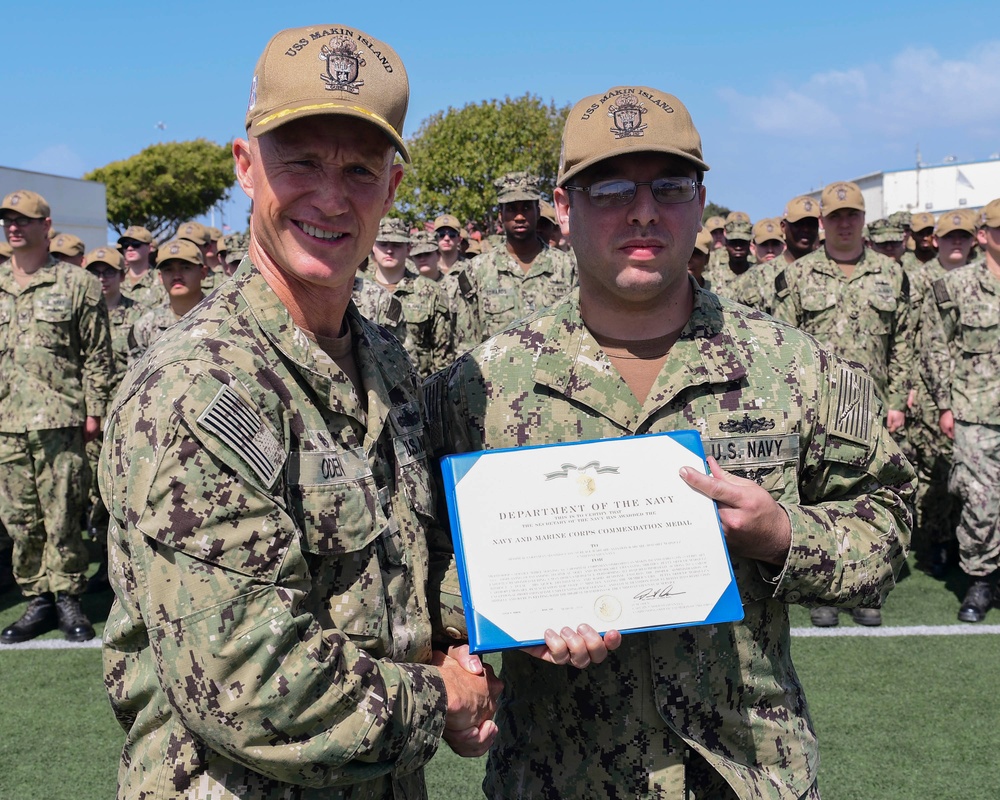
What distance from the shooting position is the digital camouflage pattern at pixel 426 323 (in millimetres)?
9445

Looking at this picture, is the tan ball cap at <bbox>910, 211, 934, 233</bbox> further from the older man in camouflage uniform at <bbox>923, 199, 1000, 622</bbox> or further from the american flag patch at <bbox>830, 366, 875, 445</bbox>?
the american flag patch at <bbox>830, 366, 875, 445</bbox>

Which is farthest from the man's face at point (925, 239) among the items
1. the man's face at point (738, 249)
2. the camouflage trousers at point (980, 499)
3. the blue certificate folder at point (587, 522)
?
the blue certificate folder at point (587, 522)

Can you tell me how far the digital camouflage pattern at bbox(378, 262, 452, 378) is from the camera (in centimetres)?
945

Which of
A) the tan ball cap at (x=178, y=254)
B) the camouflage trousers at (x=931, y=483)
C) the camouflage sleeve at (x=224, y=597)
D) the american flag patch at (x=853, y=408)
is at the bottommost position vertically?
the camouflage trousers at (x=931, y=483)

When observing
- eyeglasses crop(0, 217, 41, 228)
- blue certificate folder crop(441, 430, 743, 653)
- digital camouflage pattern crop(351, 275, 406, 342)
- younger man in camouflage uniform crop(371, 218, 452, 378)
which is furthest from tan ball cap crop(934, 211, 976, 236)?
blue certificate folder crop(441, 430, 743, 653)

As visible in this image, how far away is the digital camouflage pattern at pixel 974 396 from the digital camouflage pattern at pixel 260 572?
536 centimetres

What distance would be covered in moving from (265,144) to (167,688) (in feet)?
3.26

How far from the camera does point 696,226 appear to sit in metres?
2.31

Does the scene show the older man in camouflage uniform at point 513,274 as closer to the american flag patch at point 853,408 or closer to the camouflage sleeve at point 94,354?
the camouflage sleeve at point 94,354

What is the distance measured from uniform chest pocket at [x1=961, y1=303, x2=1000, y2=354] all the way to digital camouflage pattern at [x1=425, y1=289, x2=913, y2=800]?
15.2 ft

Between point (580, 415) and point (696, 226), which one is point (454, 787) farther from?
point (696, 226)

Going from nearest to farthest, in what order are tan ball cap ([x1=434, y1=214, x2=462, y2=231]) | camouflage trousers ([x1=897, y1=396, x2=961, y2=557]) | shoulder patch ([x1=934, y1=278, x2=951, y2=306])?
shoulder patch ([x1=934, y1=278, x2=951, y2=306])
camouflage trousers ([x1=897, y1=396, x2=961, y2=557])
tan ball cap ([x1=434, y1=214, x2=462, y2=231])

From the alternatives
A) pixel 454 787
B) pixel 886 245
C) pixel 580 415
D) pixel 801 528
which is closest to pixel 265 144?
pixel 580 415

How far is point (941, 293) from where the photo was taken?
21.7 feet
